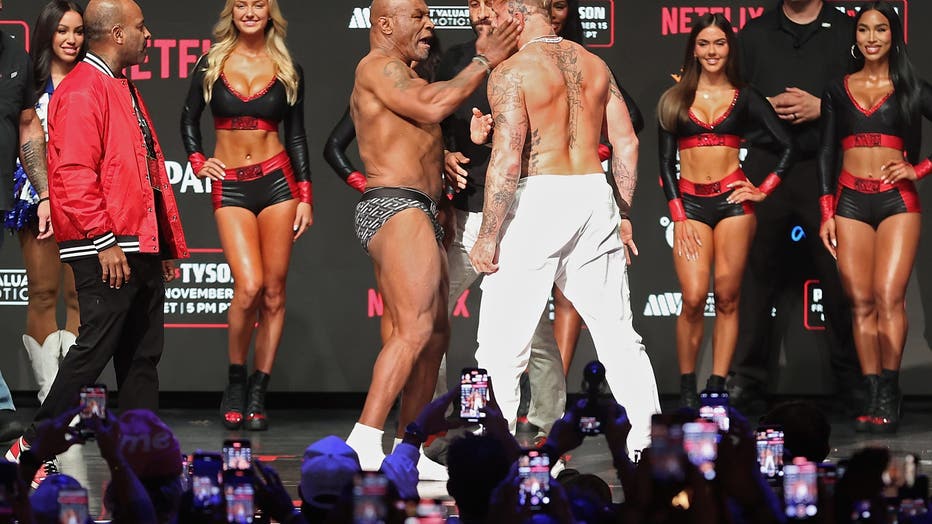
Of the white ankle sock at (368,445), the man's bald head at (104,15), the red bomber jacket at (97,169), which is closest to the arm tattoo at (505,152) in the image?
the white ankle sock at (368,445)

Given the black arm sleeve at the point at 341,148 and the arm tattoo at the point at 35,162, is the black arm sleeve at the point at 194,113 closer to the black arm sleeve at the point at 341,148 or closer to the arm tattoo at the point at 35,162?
the black arm sleeve at the point at 341,148

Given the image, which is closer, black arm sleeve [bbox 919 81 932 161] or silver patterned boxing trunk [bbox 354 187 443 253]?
silver patterned boxing trunk [bbox 354 187 443 253]

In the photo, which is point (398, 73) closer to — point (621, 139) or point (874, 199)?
point (621, 139)

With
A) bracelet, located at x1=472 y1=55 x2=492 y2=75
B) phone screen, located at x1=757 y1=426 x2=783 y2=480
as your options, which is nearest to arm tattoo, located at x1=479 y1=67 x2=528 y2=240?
bracelet, located at x1=472 y1=55 x2=492 y2=75

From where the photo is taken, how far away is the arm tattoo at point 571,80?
5070 mm

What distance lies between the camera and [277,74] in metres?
6.86

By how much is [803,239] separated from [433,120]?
3.13m

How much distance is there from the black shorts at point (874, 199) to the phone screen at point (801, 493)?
4515 mm

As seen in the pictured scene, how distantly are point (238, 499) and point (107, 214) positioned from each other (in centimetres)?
256

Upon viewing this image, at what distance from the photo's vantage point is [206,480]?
246cm

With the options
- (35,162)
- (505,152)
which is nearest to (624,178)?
(505,152)

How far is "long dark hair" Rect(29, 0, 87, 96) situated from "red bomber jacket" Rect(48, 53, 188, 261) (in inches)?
65.3

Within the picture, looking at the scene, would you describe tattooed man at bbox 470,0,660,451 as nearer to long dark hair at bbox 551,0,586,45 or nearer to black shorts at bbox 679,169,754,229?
long dark hair at bbox 551,0,586,45

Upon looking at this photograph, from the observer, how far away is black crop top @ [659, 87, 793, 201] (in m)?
6.96
